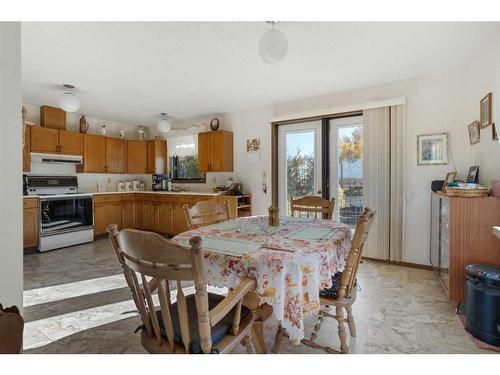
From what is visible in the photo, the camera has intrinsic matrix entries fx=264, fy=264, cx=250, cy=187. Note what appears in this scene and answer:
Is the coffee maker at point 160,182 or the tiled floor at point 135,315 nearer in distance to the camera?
the tiled floor at point 135,315

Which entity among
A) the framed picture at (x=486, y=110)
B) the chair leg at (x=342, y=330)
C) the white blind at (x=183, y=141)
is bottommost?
the chair leg at (x=342, y=330)

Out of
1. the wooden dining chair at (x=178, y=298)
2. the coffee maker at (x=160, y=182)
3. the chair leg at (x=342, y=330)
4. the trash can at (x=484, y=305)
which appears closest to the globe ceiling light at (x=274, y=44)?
the wooden dining chair at (x=178, y=298)

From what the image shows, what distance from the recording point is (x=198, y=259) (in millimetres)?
882

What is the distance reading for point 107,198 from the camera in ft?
16.5

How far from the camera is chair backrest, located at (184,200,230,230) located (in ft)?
6.94

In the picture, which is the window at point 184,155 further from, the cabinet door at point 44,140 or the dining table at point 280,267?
the dining table at point 280,267

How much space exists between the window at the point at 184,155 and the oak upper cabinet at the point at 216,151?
426 mm

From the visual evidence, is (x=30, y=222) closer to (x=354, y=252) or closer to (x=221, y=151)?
(x=221, y=151)

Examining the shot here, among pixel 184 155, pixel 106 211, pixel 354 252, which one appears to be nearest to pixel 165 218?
pixel 106 211

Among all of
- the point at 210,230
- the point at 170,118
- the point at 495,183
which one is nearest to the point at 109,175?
the point at 170,118

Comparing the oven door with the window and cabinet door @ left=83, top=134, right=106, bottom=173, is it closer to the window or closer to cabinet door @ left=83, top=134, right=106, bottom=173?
cabinet door @ left=83, top=134, right=106, bottom=173

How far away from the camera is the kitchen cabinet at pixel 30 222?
12.8ft

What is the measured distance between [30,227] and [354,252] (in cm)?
461
